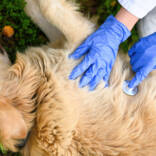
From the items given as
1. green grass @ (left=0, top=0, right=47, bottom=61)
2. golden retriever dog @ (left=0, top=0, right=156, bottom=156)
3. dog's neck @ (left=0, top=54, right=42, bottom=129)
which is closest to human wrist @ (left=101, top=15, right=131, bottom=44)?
golden retriever dog @ (left=0, top=0, right=156, bottom=156)

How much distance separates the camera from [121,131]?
192cm

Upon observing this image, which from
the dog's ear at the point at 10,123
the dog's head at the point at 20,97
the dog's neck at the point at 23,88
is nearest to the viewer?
the dog's ear at the point at 10,123

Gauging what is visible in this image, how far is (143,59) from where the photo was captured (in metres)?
2.27

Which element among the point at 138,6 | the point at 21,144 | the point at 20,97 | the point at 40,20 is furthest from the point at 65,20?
the point at 21,144

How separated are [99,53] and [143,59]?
1.57 ft

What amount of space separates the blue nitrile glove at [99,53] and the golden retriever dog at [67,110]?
8cm

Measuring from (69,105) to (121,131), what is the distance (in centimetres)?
51

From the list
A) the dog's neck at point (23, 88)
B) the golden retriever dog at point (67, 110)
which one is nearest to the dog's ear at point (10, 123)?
the golden retriever dog at point (67, 110)

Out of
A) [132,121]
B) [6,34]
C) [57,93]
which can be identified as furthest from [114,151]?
[6,34]

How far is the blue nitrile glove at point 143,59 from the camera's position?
219cm

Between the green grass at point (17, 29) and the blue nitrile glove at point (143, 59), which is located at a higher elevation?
the green grass at point (17, 29)

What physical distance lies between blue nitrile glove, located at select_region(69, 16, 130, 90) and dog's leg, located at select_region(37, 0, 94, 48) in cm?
9

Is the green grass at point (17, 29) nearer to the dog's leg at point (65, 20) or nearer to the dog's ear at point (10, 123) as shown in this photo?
the dog's leg at point (65, 20)

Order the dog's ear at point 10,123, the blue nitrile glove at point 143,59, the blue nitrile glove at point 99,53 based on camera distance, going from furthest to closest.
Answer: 1. the blue nitrile glove at point 143,59
2. the blue nitrile glove at point 99,53
3. the dog's ear at point 10,123
